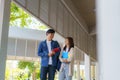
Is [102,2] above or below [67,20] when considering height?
below

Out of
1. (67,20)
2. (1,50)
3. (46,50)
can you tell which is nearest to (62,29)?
(67,20)

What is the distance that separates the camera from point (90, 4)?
29.9 ft

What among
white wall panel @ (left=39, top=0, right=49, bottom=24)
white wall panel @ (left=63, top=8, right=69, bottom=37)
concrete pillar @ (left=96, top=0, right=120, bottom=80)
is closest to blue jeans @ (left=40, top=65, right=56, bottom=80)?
white wall panel @ (left=39, top=0, right=49, bottom=24)

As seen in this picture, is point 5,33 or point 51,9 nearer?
point 5,33

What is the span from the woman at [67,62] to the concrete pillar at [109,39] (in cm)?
368

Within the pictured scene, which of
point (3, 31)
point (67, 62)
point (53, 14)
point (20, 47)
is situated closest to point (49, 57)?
point (67, 62)

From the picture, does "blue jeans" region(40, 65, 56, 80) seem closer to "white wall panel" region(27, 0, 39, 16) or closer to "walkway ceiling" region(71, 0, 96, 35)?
"white wall panel" region(27, 0, 39, 16)

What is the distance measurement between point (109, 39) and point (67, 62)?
378 centimetres

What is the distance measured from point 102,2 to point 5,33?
10.8 feet

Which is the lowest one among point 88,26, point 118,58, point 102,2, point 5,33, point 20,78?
point 20,78

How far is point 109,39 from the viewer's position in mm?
447

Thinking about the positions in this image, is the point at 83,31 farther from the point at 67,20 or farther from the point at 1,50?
the point at 1,50

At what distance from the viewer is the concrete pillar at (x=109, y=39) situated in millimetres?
440

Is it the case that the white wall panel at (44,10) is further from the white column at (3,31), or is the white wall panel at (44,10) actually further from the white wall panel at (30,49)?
the white wall panel at (30,49)
